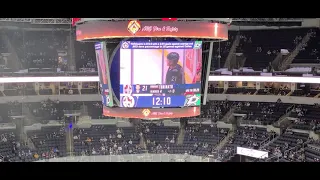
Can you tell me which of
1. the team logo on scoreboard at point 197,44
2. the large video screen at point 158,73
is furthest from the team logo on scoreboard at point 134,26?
the team logo on scoreboard at point 197,44

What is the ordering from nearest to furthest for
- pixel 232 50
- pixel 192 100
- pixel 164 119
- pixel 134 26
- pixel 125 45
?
pixel 134 26
pixel 125 45
pixel 192 100
pixel 164 119
pixel 232 50

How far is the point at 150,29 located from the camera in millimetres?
12430

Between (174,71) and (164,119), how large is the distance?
738cm

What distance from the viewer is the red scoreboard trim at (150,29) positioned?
12414mm

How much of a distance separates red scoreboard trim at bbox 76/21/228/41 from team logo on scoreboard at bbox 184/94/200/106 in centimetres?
188

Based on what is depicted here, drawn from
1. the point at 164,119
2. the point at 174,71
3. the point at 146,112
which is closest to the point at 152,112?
the point at 146,112

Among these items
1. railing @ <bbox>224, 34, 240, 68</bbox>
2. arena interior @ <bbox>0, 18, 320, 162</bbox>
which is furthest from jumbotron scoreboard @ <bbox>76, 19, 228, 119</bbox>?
railing @ <bbox>224, 34, 240, 68</bbox>

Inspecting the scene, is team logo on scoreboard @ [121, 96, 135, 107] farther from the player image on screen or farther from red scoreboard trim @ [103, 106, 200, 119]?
the player image on screen

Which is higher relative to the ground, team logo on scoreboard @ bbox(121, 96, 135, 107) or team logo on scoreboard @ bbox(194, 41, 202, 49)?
team logo on scoreboard @ bbox(194, 41, 202, 49)

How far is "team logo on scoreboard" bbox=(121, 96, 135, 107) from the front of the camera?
44.1 feet

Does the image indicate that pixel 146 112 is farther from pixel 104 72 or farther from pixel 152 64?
pixel 104 72

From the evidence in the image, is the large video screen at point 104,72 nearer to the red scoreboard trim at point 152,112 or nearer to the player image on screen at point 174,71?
the red scoreboard trim at point 152,112

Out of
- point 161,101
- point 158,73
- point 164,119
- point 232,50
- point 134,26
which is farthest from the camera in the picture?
point 232,50
